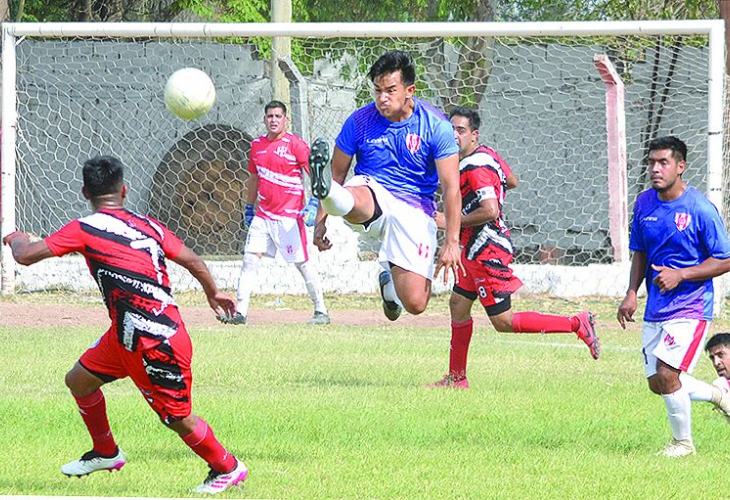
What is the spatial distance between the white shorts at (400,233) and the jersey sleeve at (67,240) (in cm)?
266

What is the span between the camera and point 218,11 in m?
27.1

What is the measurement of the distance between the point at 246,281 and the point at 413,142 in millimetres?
5867

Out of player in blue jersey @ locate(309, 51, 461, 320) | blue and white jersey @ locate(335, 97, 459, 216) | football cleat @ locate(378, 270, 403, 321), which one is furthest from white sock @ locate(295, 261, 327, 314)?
blue and white jersey @ locate(335, 97, 459, 216)

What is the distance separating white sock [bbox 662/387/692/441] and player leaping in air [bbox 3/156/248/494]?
8.61ft

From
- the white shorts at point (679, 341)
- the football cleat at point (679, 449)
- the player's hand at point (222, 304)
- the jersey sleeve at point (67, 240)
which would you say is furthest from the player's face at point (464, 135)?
the jersey sleeve at point (67, 240)

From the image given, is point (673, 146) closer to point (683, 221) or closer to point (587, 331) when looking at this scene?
point (683, 221)

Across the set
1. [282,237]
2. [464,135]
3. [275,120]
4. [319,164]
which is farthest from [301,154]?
[319,164]

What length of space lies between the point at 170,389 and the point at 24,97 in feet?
48.3

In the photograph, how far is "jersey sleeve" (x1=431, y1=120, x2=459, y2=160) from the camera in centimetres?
797

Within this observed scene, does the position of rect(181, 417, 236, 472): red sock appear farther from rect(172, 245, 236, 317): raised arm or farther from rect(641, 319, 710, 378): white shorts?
rect(641, 319, 710, 378): white shorts

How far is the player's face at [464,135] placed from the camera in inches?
379

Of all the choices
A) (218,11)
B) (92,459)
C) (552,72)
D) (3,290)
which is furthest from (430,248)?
(218,11)

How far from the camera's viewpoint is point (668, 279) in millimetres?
6949

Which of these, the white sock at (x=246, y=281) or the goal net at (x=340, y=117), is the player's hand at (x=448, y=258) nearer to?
the white sock at (x=246, y=281)
